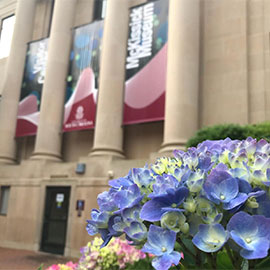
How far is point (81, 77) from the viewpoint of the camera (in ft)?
52.7

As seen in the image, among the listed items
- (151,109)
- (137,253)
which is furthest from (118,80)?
(137,253)

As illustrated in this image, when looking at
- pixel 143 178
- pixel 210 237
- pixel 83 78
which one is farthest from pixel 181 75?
pixel 210 237

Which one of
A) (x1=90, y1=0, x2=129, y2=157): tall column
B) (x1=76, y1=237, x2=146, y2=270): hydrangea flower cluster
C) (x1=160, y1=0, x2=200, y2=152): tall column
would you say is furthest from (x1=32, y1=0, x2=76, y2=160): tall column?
(x1=76, y1=237, x2=146, y2=270): hydrangea flower cluster

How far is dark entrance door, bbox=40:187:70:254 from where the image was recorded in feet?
43.5

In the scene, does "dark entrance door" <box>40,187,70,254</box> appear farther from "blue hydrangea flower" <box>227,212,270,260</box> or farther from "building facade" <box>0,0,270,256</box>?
"blue hydrangea flower" <box>227,212,270,260</box>

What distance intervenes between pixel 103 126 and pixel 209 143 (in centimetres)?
1256

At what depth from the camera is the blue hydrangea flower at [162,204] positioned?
102 cm

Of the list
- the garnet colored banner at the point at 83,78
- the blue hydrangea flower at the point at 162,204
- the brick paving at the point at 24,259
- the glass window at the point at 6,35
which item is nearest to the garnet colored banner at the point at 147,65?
the garnet colored banner at the point at 83,78

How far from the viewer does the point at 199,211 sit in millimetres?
1028

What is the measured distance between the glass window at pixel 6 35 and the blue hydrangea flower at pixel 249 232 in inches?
803

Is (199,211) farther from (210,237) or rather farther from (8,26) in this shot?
(8,26)

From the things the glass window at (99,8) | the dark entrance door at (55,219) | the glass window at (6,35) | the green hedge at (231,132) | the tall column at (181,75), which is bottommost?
the dark entrance door at (55,219)

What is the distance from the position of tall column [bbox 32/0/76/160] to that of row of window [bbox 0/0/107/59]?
1.74 meters

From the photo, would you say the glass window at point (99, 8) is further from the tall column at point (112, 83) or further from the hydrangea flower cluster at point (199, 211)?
the hydrangea flower cluster at point (199, 211)
